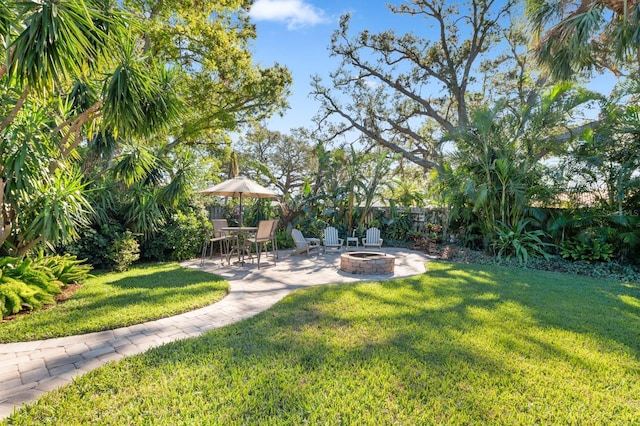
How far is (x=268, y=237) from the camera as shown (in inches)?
355

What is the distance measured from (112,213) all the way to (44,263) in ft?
10.6

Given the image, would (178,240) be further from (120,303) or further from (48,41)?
(48,41)

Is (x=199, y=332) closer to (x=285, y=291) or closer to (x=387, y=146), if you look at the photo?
(x=285, y=291)

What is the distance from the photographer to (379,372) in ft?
10.5

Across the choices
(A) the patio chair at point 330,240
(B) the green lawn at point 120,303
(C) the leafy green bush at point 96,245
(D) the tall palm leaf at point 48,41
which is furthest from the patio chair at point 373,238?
(D) the tall palm leaf at point 48,41

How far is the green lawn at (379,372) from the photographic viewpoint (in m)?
2.57

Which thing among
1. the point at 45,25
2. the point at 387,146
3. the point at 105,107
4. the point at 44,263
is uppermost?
the point at 387,146

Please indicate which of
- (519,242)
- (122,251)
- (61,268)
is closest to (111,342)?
(61,268)

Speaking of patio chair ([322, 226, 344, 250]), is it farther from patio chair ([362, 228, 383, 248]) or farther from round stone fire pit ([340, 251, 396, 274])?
round stone fire pit ([340, 251, 396, 274])

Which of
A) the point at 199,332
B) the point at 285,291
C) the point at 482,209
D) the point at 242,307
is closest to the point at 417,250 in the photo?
the point at 482,209

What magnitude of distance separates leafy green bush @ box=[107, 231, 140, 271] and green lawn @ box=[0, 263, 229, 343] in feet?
1.16

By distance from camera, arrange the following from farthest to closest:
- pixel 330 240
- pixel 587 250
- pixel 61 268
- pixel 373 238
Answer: pixel 373 238, pixel 330 240, pixel 587 250, pixel 61 268

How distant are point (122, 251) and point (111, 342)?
15.8ft

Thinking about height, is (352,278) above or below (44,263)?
below
